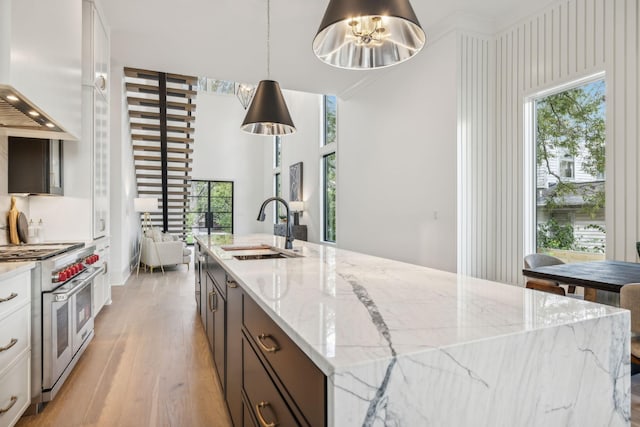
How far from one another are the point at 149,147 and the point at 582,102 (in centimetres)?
729

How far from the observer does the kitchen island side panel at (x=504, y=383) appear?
2.35ft

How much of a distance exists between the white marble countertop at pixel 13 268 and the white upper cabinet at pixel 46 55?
893 mm

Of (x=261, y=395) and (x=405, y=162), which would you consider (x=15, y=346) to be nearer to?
(x=261, y=395)

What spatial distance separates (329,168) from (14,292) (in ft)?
21.1

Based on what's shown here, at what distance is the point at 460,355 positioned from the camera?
2.62 ft

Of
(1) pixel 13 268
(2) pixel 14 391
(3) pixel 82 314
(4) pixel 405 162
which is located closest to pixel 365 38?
(1) pixel 13 268

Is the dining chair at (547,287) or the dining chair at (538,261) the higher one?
the dining chair at (538,261)

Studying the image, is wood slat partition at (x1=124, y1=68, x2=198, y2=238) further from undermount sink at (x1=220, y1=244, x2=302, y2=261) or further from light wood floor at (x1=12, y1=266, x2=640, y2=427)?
undermount sink at (x1=220, y1=244, x2=302, y2=261)

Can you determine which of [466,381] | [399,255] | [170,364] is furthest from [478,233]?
[466,381]

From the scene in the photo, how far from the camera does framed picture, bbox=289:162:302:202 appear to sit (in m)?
9.02

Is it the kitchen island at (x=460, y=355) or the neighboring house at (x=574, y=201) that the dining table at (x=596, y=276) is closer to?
the neighboring house at (x=574, y=201)

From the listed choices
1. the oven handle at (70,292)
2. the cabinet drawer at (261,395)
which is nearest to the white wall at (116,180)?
the oven handle at (70,292)

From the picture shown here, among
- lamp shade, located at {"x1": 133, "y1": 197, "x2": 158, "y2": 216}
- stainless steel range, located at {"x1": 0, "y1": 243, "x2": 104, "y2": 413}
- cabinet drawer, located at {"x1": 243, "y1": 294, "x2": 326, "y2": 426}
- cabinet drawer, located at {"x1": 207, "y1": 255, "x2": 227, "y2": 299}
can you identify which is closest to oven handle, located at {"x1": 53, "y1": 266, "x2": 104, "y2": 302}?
stainless steel range, located at {"x1": 0, "y1": 243, "x2": 104, "y2": 413}

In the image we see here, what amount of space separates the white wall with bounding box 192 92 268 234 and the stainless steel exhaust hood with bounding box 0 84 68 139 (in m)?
8.28
